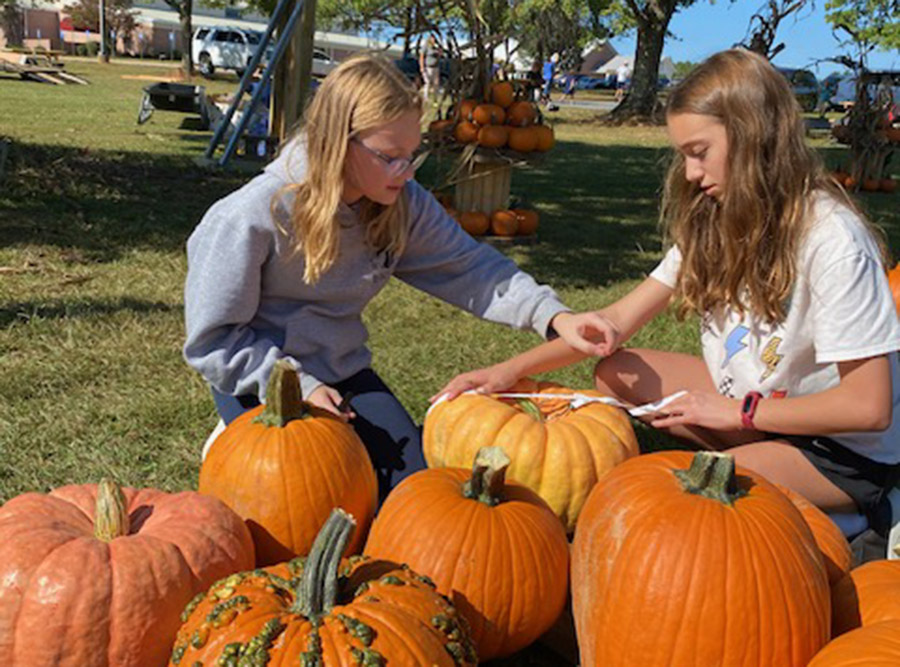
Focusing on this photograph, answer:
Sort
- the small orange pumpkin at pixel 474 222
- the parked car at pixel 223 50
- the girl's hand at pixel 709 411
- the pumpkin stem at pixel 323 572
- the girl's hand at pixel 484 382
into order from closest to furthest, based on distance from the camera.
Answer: the pumpkin stem at pixel 323 572 < the girl's hand at pixel 709 411 < the girl's hand at pixel 484 382 < the small orange pumpkin at pixel 474 222 < the parked car at pixel 223 50

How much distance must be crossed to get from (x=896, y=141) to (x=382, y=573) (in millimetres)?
14927

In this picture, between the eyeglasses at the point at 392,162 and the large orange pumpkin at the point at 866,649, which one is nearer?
the large orange pumpkin at the point at 866,649

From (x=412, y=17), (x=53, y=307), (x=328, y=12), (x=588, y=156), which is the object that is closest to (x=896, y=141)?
(x=588, y=156)

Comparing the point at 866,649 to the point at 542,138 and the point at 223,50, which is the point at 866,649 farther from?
the point at 223,50

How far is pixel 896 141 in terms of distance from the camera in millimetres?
14258

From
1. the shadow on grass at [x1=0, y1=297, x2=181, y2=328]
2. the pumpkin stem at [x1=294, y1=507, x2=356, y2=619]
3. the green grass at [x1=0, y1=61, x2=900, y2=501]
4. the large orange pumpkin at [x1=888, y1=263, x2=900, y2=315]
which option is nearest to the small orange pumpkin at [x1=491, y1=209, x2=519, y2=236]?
the green grass at [x1=0, y1=61, x2=900, y2=501]

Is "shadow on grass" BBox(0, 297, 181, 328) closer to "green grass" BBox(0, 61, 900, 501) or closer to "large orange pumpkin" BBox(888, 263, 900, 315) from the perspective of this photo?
"green grass" BBox(0, 61, 900, 501)

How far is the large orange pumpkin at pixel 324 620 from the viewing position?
163 centimetres

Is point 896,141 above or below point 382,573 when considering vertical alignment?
above

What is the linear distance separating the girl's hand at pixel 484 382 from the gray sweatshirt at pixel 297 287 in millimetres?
271

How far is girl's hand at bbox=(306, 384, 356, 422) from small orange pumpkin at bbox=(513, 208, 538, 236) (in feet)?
19.2

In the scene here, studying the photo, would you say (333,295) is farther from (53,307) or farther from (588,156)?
(588,156)

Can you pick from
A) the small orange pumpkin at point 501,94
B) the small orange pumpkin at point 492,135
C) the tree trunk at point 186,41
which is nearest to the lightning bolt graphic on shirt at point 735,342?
the small orange pumpkin at point 492,135

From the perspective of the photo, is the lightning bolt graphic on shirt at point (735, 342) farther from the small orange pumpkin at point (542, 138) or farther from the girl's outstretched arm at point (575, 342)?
the small orange pumpkin at point (542, 138)
